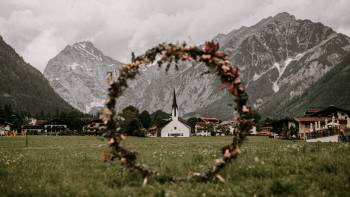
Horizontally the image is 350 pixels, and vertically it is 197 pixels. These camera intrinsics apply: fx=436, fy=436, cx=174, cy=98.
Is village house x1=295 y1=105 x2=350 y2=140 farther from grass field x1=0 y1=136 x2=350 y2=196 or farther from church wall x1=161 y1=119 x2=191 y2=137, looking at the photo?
church wall x1=161 y1=119 x2=191 y2=137

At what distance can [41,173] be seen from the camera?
14.9 meters

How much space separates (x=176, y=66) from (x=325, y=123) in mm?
62438

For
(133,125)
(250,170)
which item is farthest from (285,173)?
(133,125)

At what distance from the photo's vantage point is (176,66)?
1226 cm

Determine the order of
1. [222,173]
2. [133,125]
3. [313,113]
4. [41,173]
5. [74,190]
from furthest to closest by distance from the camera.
→ [313,113] < [133,125] < [41,173] < [222,173] < [74,190]

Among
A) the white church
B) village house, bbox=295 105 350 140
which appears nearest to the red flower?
village house, bbox=295 105 350 140

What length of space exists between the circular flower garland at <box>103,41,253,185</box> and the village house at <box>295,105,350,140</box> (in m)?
44.3

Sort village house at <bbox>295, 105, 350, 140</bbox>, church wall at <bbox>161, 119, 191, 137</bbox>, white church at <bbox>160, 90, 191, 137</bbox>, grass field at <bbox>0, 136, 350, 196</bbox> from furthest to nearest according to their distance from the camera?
1. white church at <bbox>160, 90, 191, 137</bbox>
2. church wall at <bbox>161, 119, 191, 137</bbox>
3. village house at <bbox>295, 105, 350, 140</bbox>
4. grass field at <bbox>0, 136, 350, 196</bbox>

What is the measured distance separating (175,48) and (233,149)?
322cm

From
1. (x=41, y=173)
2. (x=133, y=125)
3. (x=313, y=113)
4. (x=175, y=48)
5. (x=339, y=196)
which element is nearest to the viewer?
(x=339, y=196)

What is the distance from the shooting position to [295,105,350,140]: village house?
57.4 meters

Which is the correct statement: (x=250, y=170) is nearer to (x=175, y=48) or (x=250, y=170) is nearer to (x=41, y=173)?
(x=175, y=48)

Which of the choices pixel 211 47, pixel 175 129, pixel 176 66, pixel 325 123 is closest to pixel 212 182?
pixel 176 66

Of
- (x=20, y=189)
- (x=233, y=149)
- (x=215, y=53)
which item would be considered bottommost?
(x=20, y=189)
